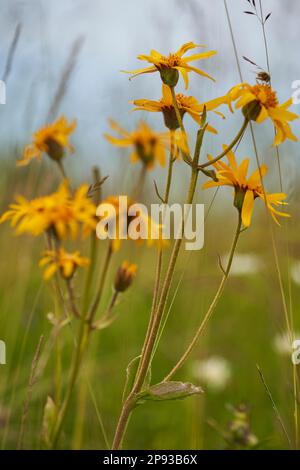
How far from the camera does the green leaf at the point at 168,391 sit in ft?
1.78

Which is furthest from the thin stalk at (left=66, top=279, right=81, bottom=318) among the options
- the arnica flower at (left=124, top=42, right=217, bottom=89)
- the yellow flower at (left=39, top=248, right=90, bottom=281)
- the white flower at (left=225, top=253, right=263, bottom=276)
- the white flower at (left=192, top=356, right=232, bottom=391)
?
the white flower at (left=225, top=253, right=263, bottom=276)

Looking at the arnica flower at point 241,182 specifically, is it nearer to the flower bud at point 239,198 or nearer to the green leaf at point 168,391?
the flower bud at point 239,198

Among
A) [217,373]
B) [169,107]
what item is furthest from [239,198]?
[217,373]

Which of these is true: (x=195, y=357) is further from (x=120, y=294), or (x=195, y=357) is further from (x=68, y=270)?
(x=68, y=270)

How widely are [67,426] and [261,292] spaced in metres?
0.81

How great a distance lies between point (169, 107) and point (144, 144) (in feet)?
0.47

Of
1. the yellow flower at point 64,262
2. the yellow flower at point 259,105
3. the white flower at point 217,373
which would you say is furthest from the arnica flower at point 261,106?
the white flower at point 217,373

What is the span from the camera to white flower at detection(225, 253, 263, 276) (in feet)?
4.97

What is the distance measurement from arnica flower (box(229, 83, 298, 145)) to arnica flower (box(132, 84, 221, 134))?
0.16ft

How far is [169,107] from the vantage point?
1.99 ft

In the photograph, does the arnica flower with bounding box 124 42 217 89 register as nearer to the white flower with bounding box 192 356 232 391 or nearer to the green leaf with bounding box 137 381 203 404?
the green leaf with bounding box 137 381 203 404

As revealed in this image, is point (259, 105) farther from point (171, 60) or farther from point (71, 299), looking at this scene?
point (71, 299)
